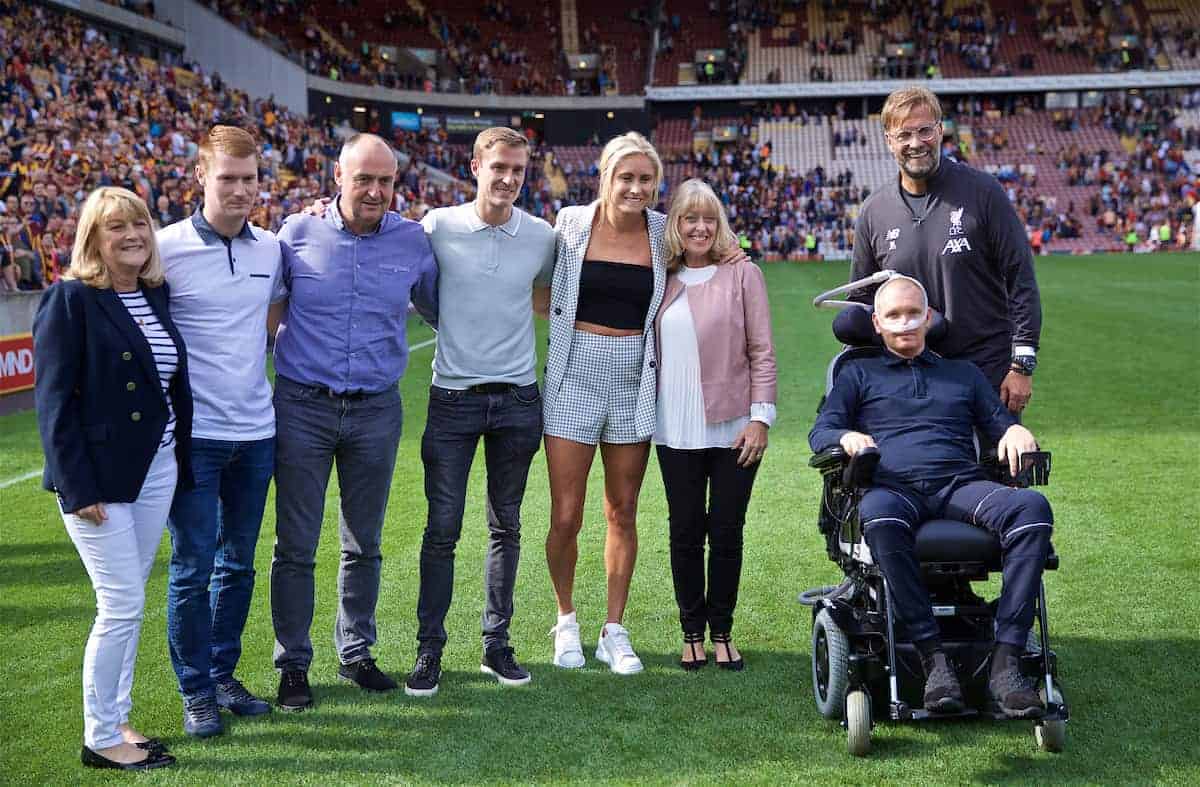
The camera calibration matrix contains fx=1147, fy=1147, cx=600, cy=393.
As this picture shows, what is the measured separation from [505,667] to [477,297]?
4.79 ft

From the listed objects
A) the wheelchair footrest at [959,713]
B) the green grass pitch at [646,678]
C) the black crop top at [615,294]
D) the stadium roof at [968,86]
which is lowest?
the green grass pitch at [646,678]

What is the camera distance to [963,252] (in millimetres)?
4473

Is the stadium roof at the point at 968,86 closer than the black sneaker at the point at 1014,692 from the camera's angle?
No

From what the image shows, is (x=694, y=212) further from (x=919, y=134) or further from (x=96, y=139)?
(x=96, y=139)

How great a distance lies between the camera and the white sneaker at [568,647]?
15.4 ft

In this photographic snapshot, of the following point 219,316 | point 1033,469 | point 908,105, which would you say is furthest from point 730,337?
point 219,316

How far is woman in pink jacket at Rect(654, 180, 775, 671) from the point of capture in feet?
14.9

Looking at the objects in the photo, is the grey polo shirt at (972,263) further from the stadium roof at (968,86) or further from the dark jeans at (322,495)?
the stadium roof at (968,86)

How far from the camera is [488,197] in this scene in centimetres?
429

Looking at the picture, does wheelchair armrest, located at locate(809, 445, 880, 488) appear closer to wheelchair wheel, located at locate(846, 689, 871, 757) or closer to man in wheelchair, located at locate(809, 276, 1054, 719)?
man in wheelchair, located at locate(809, 276, 1054, 719)

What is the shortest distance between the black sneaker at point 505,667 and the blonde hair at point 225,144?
83.0 inches

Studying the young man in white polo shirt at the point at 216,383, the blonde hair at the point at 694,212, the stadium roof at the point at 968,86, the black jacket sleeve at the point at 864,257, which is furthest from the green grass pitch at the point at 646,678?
the stadium roof at the point at 968,86

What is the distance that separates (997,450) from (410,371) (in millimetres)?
10755

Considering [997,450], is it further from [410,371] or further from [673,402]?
[410,371]
